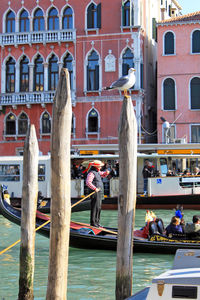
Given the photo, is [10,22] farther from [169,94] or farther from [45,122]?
[169,94]

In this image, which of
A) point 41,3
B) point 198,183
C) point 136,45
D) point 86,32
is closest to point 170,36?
point 136,45

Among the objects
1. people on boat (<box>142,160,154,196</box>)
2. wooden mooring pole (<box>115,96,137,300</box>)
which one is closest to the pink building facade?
people on boat (<box>142,160,154,196</box>)

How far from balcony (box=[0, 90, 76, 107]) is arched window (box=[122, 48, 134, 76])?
2.24 m

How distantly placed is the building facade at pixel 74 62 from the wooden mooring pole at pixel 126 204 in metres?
16.5

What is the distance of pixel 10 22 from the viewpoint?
2367 cm

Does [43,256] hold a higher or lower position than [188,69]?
lower

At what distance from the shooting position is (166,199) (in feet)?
54.6

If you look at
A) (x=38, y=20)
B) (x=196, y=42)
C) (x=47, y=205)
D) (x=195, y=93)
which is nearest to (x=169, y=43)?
(x=196, y=42)

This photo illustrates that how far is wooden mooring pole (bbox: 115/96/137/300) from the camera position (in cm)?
549

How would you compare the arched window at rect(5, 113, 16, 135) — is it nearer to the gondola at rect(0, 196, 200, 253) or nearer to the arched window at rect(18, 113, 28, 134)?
the arched window at rect(18, 113, 28, 134)

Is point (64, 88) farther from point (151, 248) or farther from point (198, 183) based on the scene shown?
point (198, 183)

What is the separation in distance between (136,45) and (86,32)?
78.0 inches

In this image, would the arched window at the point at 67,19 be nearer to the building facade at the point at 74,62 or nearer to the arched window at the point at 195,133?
the building facade at the point at 74,62

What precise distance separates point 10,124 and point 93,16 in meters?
5.21
